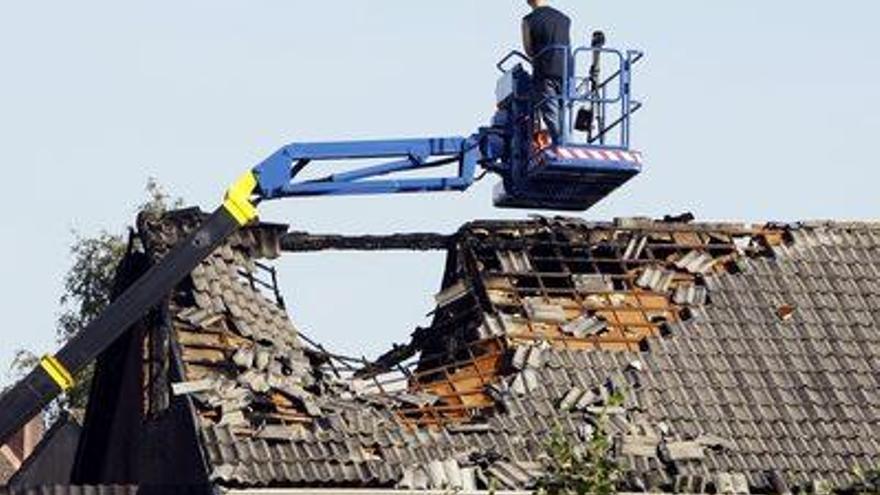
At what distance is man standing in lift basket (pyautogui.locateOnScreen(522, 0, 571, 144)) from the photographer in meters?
28.9

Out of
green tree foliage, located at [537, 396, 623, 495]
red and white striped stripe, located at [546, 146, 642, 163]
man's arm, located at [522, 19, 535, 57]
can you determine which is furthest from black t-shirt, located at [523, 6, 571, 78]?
green tree foliage, located at [537, 396, 623, 495]

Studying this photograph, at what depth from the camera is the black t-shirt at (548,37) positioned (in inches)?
1140

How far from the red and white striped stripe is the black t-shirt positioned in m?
1.07

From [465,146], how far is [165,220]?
4109 millimetres

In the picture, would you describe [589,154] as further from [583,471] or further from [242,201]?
[583,471]

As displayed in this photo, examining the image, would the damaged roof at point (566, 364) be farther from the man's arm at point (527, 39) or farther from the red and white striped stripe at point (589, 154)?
the man's arm at point (527, 39)

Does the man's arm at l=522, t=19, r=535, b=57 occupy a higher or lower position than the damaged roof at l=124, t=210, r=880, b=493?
higher

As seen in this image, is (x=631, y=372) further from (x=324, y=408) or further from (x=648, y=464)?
(x=324, y=408)

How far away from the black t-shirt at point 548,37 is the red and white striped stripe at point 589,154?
1071 mm

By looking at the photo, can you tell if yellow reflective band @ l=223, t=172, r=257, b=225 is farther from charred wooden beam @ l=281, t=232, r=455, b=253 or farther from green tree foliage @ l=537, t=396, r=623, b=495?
green tree foliage @ l=537, t=396, r=623, b=495

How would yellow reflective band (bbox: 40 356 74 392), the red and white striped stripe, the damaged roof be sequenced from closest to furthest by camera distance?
1. the damaged roof
2. yellow reflective band (bbox: 40 356 74 392)
3. the red and white striped stripe

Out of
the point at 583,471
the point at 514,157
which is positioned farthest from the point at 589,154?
the point at 583,471

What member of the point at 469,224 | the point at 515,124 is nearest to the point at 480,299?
the point at 469,224

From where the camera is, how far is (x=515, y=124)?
29.4 metres
